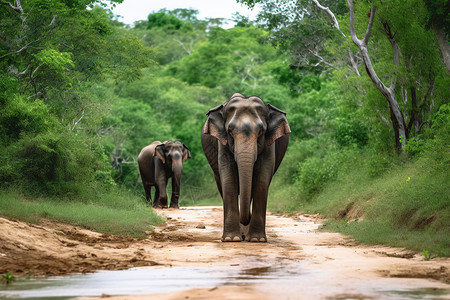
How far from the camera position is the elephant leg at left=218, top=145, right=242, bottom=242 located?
1198cm

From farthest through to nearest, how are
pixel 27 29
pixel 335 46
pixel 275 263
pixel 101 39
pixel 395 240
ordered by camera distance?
Answer: pixel 335 46 → pixel 101 39 → pixel 27 29 → pixel 395 240 → pixel 275 263

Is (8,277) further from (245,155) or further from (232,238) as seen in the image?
(232,238)

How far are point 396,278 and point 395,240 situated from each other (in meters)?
4.01

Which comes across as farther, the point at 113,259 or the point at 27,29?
the point at 27,29

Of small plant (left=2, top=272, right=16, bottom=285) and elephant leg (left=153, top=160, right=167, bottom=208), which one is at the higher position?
elephant leg (left=153, top=160, right=167, bottom=208)

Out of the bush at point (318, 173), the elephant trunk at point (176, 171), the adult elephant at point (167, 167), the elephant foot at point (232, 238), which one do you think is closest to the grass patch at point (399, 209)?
the elephant foot at point (232, 238)

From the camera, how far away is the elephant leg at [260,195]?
11992 mm

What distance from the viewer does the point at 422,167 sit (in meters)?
14.7

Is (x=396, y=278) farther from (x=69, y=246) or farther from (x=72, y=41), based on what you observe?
(x=72, y=41)

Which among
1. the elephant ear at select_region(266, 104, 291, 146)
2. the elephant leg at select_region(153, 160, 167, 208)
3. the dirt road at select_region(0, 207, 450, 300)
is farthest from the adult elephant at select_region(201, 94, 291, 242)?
the elephant leg at select_region(153, 160, 167, 208)

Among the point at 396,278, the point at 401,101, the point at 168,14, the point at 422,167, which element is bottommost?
the point at 396,278

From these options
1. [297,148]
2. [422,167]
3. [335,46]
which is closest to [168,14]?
[297,148]

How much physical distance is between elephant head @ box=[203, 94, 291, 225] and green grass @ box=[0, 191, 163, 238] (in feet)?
8.17

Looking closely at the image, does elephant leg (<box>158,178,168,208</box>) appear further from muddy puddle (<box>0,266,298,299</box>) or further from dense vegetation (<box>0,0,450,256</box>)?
muddy puddle (<box>0,266,298,299</box>)
